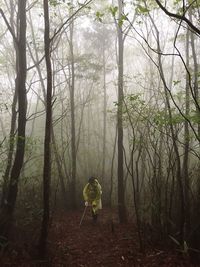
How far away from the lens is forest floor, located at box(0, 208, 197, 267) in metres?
6.50

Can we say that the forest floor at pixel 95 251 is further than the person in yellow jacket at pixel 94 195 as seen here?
No

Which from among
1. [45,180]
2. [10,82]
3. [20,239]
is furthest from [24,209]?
[10,82]

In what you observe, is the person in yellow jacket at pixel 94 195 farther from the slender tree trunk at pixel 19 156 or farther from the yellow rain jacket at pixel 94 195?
the slender tree trunk at pixel 19 156

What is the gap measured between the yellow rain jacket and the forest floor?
0.62 meters

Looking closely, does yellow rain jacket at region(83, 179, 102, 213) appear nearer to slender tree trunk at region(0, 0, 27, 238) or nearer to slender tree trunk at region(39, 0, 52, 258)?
slender tree trunk at region(0, 0, 27, 238)

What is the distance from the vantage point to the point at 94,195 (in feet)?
33.9

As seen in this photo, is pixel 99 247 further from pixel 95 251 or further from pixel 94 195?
pixel 94 195

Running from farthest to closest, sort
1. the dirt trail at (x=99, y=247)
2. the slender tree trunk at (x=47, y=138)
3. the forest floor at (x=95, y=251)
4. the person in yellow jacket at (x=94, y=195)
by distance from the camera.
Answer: the person in yellow jacket at (x=94, y=195), the dirt trail at (x=99, y=247), the forest floor at (x=95, y=251), the slender tree trunk at (x=47, y=138)

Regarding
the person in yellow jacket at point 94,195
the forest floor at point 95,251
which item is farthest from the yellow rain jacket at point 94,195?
the forest floor at point 95,251

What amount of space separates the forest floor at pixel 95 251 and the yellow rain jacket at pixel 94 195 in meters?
0.62

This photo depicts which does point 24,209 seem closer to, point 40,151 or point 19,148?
point 19,148

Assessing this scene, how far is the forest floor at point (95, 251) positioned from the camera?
6.50 metres

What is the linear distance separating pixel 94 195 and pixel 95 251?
266 centimetres

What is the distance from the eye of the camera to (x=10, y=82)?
18328 mm
